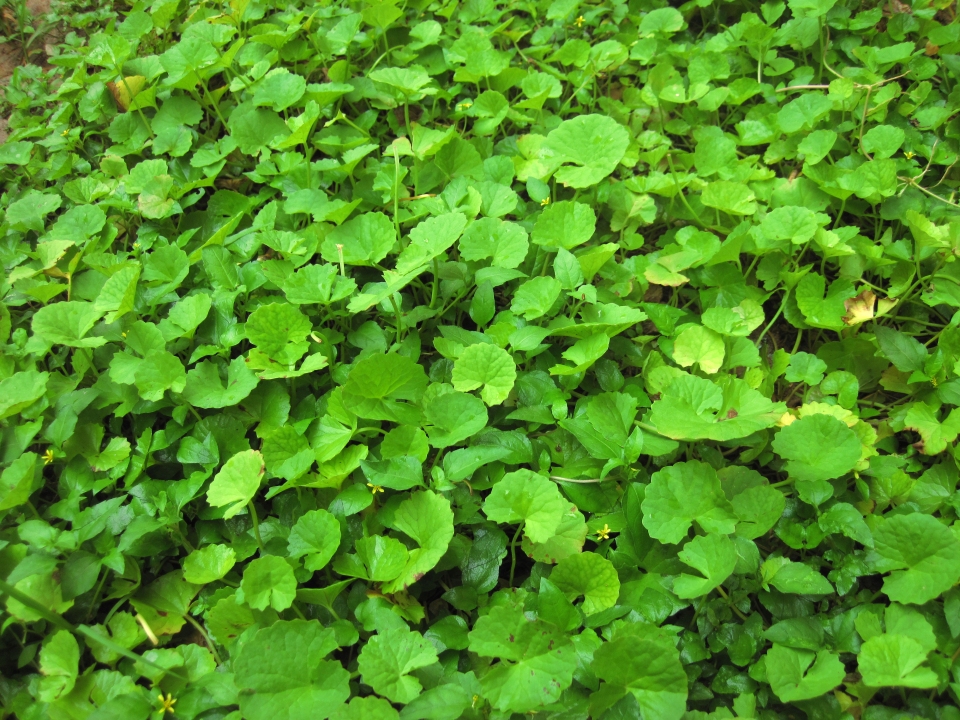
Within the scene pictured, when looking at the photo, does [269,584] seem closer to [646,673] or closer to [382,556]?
[382,556]

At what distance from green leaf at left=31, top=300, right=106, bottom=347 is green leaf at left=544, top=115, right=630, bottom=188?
1.41 m

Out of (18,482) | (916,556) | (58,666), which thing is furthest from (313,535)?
(916,556)

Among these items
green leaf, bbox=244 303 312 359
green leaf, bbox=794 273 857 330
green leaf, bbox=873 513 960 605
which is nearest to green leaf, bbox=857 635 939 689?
green leaf, bbox=873 513 960 605

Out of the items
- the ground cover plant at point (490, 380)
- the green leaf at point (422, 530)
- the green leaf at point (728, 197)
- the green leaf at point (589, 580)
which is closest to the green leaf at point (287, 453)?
the ground cover plant at point (490, 380)

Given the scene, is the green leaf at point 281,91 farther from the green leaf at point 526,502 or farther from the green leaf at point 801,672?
the green leaf at point 801,672

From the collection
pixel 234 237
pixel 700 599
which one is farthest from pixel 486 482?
pixel 234 237

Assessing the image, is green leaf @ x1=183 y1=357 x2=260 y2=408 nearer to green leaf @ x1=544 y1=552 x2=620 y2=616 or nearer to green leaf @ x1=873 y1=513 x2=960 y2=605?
green leaf @ x1=544 y1=552 x2=620 y2=616

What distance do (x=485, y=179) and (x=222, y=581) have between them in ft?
4.63

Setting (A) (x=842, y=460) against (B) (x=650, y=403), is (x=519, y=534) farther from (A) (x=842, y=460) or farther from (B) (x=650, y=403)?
(A) (x=842, y=460)

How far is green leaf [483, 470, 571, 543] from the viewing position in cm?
139

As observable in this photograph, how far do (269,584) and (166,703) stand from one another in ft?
1.05

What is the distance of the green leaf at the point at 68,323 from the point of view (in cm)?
174

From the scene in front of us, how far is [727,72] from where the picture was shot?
239cm

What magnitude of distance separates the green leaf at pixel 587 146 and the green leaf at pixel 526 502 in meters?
0.95
